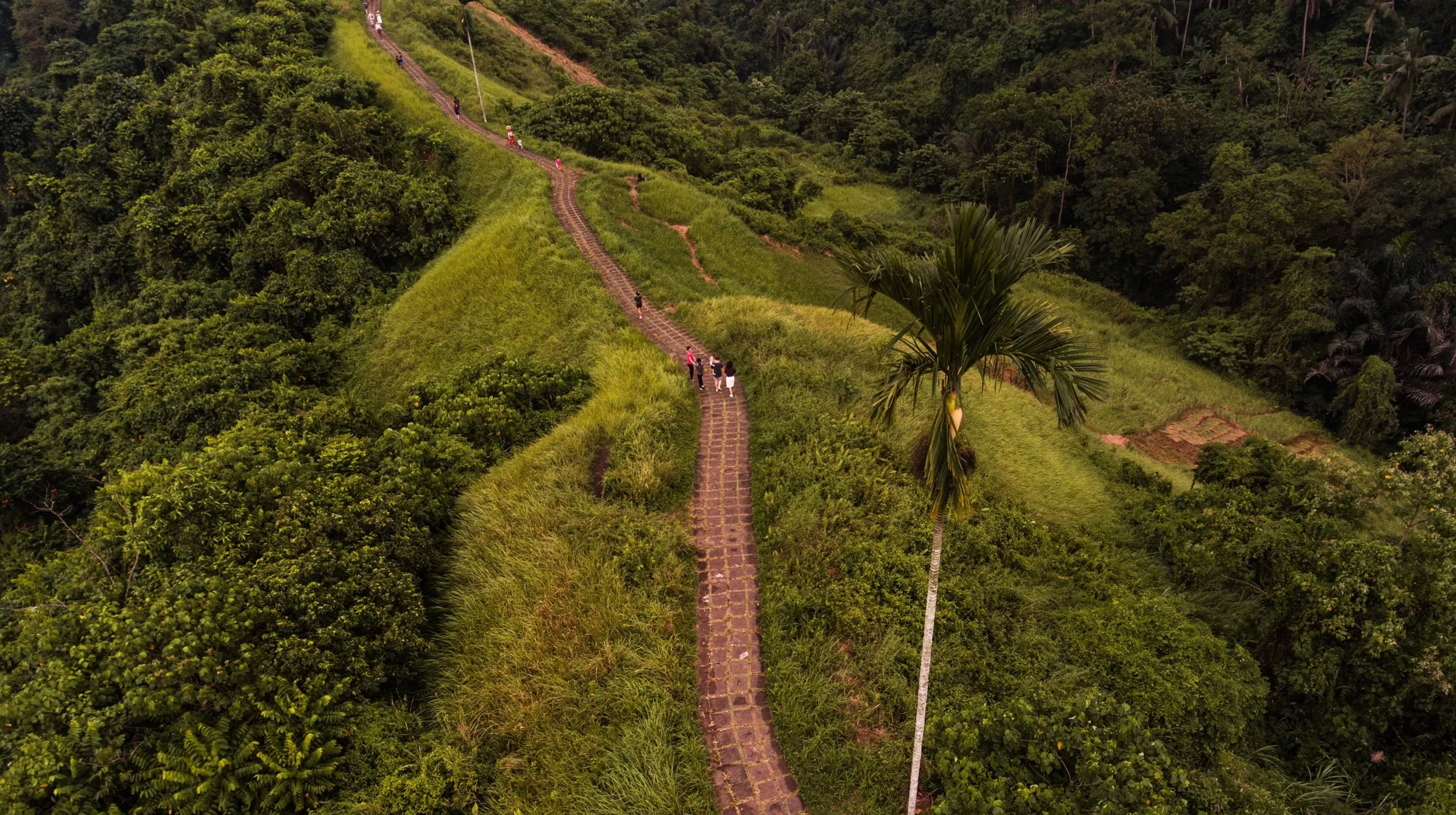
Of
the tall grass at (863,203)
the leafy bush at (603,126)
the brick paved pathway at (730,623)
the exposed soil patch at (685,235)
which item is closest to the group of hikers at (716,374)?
the brick paved pathway at (730,623)

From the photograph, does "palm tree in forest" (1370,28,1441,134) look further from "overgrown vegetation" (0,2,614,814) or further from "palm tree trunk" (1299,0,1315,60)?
"overgrown vegetation" (0,2,614,814)

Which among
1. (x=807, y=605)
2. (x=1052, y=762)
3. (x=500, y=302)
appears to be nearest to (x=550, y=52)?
(x=500, y=302)

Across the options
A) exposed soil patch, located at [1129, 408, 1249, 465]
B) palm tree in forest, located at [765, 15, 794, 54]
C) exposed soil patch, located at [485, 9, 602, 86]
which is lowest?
exposed soil patch, located at [1129, 408, 1249, 465]

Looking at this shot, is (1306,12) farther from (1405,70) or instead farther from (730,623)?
(730,623)

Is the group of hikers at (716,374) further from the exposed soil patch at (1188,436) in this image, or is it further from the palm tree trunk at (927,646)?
the exposed soil patch at (1188,436)

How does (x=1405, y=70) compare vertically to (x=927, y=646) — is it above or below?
above

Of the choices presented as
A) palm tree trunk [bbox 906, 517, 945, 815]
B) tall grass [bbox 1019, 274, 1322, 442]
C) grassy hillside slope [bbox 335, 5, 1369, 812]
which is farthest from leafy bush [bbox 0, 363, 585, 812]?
tall grass [bbox 1019, 274, 1322, 442]
